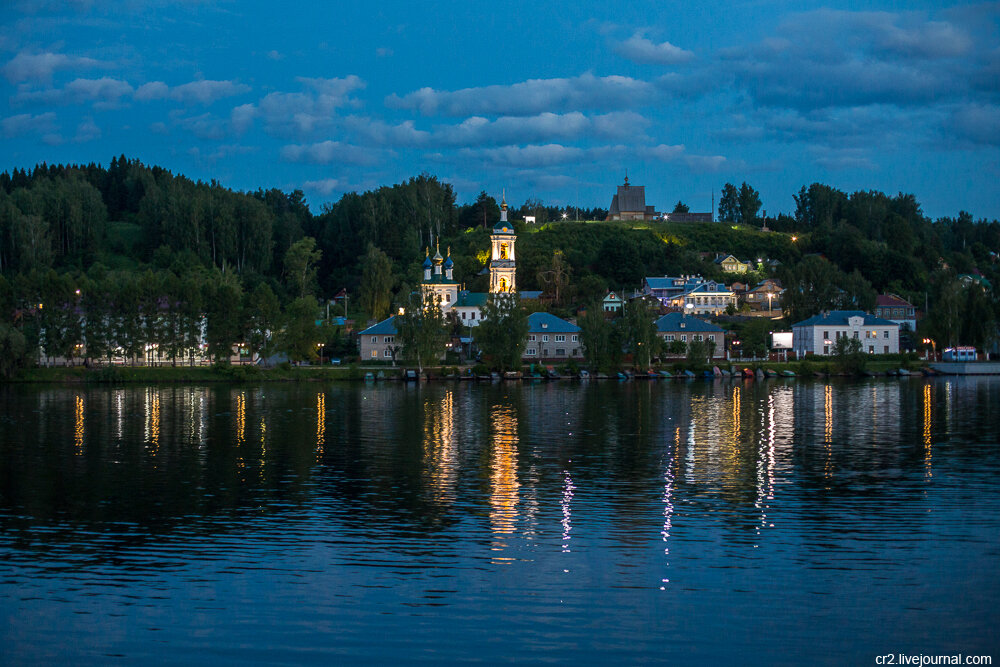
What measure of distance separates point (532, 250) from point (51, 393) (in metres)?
79.8

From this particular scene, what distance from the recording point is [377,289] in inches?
4437

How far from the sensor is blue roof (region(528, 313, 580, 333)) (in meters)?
95.6

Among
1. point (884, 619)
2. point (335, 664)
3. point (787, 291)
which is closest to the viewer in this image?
point (335, 664)

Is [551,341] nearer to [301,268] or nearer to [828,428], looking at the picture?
[301,268]

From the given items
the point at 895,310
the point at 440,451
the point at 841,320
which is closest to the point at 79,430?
the point at 440,451

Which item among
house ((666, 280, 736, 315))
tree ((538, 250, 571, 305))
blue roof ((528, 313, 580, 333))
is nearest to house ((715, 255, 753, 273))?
house ((666, 280, 736, 315))

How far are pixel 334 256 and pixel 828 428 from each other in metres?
113

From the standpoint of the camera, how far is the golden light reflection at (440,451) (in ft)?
95.6

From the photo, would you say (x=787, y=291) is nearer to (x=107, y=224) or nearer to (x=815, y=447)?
(x=815, y=447)

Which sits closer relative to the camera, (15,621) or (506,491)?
(15,621)

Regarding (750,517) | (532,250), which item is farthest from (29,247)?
(750,517)

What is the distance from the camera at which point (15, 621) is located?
651 inches

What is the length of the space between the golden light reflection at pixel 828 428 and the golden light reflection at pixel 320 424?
58.0ft

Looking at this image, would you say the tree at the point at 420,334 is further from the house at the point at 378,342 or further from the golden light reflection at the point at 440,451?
the golden light reflection at the point at 440,451
